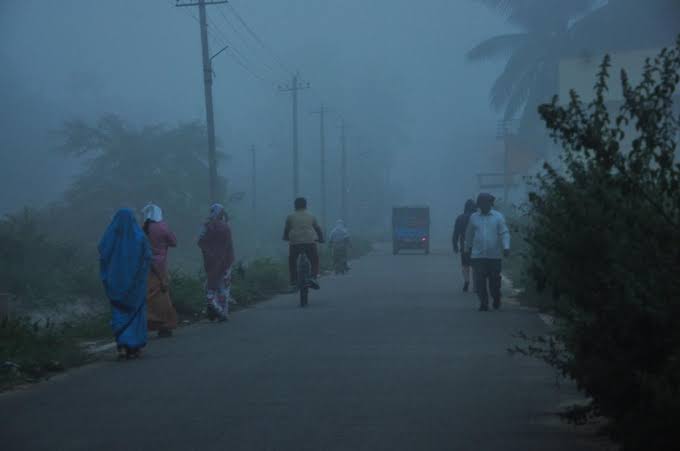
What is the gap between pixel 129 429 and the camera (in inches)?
284

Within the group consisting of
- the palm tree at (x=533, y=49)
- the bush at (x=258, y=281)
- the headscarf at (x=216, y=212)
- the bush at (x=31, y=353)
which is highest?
the palm tree at (x=533, y=49)

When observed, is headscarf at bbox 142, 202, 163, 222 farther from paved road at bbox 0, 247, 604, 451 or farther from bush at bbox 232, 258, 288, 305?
bush at bbox 232, 258, 288, 305

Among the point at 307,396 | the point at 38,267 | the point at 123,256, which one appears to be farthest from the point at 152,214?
the point at 38,267

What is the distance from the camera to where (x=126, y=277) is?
11461 mm

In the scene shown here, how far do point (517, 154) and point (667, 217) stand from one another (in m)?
65.8

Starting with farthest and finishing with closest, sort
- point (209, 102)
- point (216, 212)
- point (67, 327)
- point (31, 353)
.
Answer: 1. point (209, 102)
2. point (216, 212)
3. point (67, 327)
4. point (31, 353)

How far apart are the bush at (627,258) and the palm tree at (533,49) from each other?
41.8 m

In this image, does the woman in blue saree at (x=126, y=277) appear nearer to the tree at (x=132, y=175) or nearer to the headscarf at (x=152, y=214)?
the headscarf at (x=152, y=214)

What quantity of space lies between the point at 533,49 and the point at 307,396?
41.7 meters

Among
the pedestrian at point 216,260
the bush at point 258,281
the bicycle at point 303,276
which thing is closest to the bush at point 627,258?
the pedestrian at point 216,260

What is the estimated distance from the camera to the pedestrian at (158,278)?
507 inches

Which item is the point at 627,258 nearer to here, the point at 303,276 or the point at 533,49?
the point at 303,276

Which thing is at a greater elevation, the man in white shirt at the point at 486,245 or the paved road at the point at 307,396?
the man in white shirt at the point at 486,245

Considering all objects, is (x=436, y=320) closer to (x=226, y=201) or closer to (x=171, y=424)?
(x=171, y=424)
